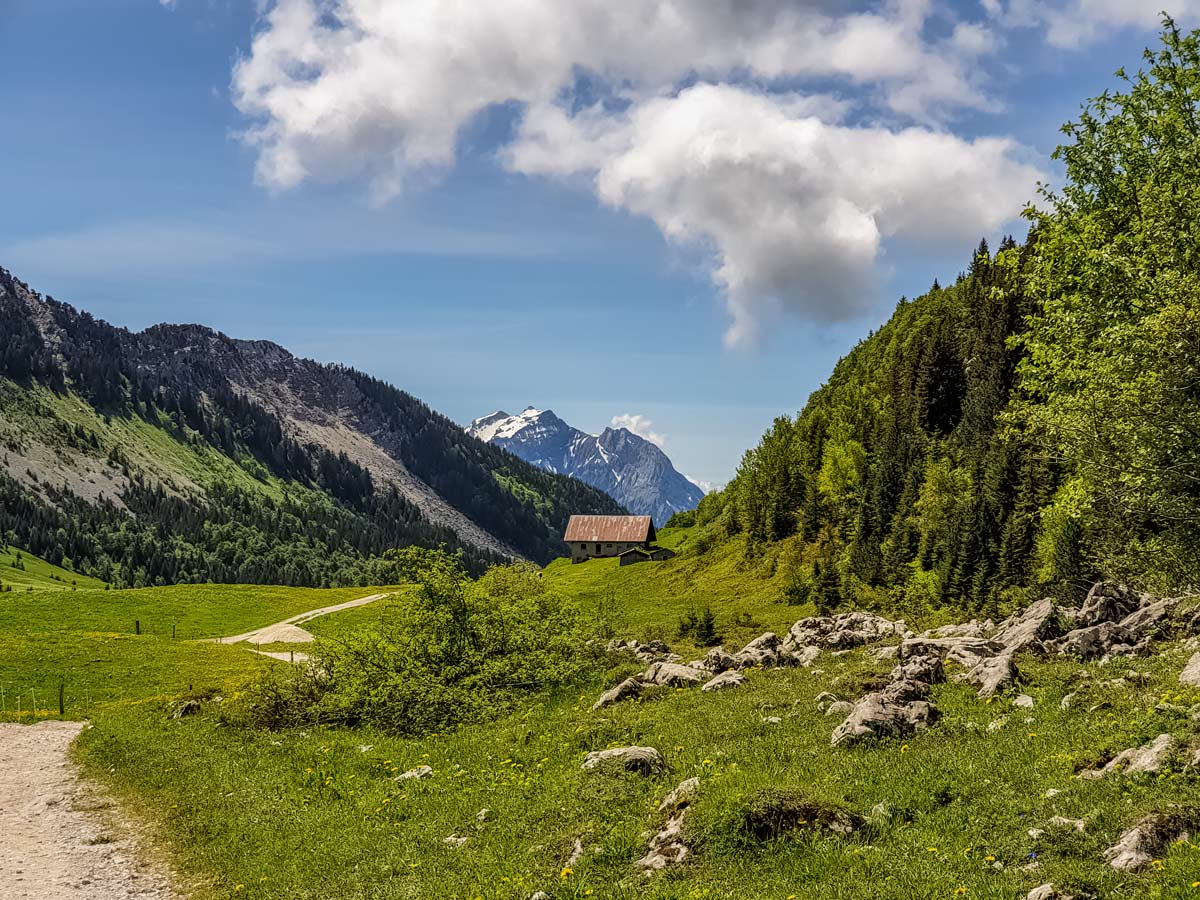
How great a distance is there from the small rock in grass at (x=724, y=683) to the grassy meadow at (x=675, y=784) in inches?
34.3

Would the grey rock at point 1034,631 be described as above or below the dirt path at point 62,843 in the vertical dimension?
above

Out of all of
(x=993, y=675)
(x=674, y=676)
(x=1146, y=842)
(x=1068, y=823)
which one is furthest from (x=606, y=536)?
(x=1146, y=842)

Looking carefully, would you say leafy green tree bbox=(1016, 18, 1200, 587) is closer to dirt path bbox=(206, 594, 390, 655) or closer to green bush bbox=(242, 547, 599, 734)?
green bush bbox=(242, 547, 599, 734)

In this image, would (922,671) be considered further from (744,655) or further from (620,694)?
(744,655)

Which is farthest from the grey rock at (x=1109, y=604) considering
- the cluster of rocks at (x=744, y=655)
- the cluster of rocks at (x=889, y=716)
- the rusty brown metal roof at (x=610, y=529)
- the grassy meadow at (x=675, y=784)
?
the rusty brown metal roof at (x=610, y=529)

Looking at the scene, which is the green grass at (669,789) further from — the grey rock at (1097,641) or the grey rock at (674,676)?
the grey rock at (674,676)

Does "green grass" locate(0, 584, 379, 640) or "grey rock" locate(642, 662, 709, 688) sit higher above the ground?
"grey rock" locate(642, 662, 709, 688)

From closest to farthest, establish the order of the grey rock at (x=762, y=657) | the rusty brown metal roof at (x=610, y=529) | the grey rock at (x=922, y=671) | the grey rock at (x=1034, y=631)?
the grey rock at (x=922, y=671) → the grey rock at (x=1034, y=631) → the grey rock at (x=762, y=657) → the rusty brown metal roof at (x=610, y=529)

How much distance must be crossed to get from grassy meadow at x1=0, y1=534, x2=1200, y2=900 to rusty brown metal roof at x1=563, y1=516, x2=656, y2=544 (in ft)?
383

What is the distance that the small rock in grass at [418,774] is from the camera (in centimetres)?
2447

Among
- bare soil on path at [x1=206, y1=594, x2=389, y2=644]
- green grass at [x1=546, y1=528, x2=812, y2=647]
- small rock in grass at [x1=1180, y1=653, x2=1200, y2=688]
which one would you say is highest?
small rock in grass at [x1=1180, y1=653, x2=1200, y2=688]

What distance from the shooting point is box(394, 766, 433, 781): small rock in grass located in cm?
2447

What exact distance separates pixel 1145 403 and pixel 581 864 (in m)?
20.5

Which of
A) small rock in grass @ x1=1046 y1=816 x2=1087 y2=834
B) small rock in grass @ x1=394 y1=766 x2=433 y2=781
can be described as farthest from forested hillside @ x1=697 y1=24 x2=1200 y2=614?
small rock in grass @ x1=394 y1=766 x2=433 y2=781
